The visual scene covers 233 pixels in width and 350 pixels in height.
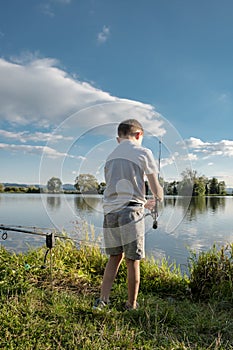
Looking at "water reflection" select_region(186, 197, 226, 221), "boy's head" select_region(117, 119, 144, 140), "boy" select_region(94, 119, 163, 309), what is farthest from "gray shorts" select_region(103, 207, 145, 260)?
"water reflection" select_region(186, 197, 226, 221)

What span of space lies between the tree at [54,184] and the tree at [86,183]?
0.21 m

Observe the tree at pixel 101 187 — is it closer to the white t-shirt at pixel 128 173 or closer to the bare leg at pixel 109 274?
the white t-shirt at pixel 128 173

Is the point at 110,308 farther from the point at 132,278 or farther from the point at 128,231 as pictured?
the point at 128,231

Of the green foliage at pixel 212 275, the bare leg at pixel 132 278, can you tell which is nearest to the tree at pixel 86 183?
the bare leg at pixel 132 278

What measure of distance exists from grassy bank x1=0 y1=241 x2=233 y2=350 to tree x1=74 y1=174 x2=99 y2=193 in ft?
3.15

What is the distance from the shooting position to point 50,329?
88.7 inches

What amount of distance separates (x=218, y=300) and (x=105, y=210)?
1.51m

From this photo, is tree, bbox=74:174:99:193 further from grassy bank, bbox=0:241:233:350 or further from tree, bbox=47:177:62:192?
grassy bank, bbox=0:241:233:350

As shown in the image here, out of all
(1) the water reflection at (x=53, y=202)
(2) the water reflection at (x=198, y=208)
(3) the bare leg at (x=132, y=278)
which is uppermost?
(1) the water reflection at (x=53, y=202)

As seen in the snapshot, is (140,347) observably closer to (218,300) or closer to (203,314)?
(203,314)

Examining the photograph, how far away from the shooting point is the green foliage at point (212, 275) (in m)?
3.43

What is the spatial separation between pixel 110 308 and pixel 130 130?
1.50 m

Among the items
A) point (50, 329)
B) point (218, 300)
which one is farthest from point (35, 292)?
point (218, 300)

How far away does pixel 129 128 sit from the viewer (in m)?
2.81
